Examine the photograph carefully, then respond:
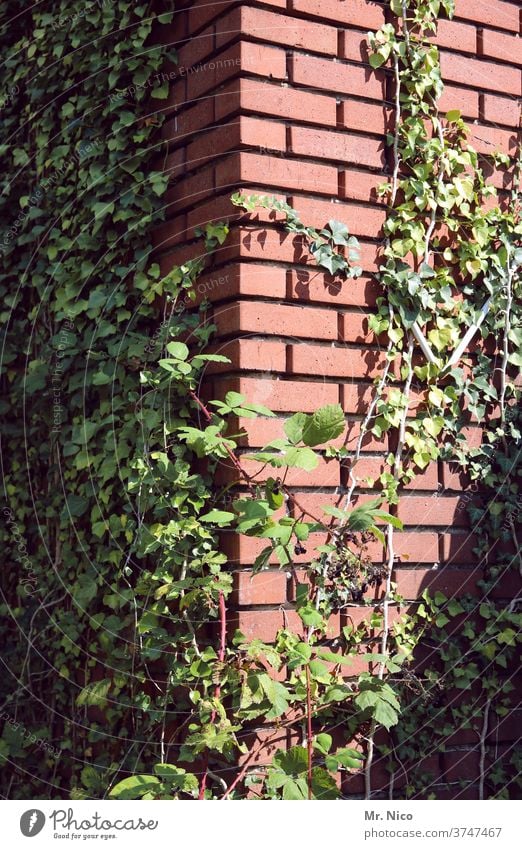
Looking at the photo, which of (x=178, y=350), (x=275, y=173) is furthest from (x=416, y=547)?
(x=275, y=173)

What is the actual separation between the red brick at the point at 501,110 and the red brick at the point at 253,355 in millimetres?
1109

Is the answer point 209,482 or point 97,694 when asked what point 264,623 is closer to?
point 209,482

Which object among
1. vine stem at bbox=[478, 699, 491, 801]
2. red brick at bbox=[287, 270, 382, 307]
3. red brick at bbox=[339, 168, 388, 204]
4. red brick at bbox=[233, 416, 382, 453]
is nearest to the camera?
red brick at bbox=[233, 416, 382, 453]

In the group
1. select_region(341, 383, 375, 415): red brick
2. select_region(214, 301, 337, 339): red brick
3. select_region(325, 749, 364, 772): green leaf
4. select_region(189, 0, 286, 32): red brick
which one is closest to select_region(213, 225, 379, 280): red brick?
select_region(214, 301, 337, 339): red brick

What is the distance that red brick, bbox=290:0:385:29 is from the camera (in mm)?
2637

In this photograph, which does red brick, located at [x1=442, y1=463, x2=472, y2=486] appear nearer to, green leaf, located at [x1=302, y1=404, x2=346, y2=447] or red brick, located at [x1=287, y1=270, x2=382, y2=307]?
red brick, located at [x1=287, y1=270, x2=382, y2=307]

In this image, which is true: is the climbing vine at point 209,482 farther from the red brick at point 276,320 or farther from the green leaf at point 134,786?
the red brick at point 276,320

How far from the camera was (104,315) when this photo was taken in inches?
116

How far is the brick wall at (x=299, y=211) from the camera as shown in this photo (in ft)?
8.20

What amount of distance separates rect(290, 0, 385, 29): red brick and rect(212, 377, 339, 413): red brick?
101cm

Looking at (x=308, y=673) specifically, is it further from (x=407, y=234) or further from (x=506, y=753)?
(x=407, y=234)

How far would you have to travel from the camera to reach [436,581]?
2779 millimetres

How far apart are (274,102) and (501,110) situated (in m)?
0.87

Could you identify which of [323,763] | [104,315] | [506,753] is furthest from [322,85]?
[506,753]
